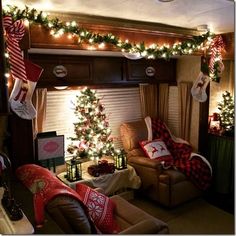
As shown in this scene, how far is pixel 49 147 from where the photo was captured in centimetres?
271

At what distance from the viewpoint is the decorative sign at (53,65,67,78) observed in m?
3.17

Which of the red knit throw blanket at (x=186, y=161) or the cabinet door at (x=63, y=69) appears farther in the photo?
the red knit throw blanket at (x=186, y=161)

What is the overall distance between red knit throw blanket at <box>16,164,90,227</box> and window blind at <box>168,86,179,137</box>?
104 inches

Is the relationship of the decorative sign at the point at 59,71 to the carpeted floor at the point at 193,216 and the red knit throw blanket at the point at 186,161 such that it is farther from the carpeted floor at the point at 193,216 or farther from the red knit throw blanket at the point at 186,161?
the carpeted floor at the point at 193,216

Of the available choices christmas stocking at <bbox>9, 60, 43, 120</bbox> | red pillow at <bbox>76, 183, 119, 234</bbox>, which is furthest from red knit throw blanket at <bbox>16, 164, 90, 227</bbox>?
christmas stocking at <bbox>9, 60, 43, 120</bbox>

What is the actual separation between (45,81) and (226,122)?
2.71 m

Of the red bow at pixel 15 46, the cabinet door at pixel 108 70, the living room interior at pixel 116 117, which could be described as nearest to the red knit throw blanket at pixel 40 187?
the living room interior at pixel 116 117

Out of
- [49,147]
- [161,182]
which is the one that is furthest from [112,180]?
[49,147]

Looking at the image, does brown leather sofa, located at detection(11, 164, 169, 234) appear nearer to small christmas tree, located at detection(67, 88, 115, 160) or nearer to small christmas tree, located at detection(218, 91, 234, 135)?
small christmas tree, located at detection(67, 88, 115, 160)

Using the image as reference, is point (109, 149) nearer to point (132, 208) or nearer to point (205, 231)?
point (132, 208)

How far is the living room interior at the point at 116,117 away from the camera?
201 cm

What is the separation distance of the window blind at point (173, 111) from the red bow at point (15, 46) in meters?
2.73

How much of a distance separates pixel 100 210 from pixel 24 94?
122cm

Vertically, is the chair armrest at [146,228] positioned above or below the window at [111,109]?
below
